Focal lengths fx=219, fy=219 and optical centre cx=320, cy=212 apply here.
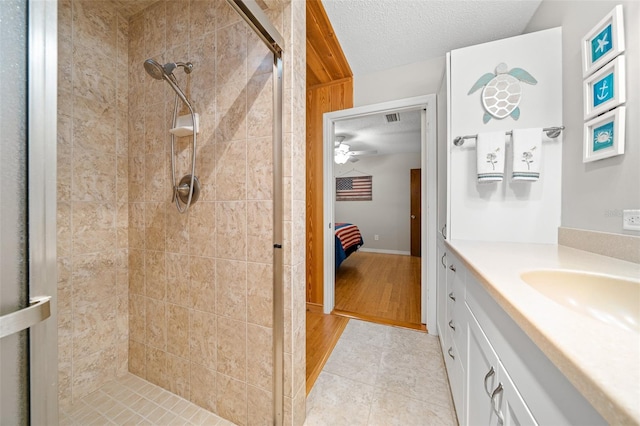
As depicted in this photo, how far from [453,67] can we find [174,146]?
1.84 meters

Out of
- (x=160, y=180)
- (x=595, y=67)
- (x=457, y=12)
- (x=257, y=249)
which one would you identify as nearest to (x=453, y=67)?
(x=457, y=12)

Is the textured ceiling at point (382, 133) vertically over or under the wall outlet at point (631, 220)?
over

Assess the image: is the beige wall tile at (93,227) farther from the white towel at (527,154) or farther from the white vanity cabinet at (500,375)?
the white towel at (527,154)

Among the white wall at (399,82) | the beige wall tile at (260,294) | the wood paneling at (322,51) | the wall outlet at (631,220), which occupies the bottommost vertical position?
the beige wall tile at (260,294)

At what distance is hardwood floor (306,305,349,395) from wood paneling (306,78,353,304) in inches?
7.2

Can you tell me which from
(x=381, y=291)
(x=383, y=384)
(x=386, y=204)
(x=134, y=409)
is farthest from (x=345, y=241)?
(x=134, y=409)

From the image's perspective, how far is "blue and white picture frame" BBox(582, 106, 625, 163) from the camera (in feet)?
2.91

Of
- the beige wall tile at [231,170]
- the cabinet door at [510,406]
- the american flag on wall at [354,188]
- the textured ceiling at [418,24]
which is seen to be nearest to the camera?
the cabinet door at [510,406]

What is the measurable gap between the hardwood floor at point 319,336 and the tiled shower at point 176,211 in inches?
15.5

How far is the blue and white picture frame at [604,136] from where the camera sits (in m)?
0.89

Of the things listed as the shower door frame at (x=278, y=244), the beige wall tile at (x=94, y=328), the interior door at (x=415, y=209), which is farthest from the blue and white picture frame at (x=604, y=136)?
the interior door at (x=415, y=209)

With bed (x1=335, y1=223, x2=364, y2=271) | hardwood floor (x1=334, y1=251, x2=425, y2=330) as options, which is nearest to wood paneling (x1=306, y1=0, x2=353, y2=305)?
hardwood floor (x1=334, y1=251, x2=425, y2=330)

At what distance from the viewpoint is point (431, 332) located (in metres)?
1.94

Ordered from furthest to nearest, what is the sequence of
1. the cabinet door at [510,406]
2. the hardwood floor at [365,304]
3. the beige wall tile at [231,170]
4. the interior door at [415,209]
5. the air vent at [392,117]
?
the interior door at [415,209]
the air vent at [392,117]
the hardwood floor at [365,304]
the beige wall tile at [231,170]
the cabinet door at [510,406]
